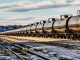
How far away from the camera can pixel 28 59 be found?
54.3 ft

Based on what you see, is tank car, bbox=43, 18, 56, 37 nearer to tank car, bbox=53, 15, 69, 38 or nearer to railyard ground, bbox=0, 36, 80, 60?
tank car, bbox=53, 15, 69, 38

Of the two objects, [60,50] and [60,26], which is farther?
[60,26]

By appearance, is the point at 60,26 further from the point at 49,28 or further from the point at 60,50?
the point at 60,50

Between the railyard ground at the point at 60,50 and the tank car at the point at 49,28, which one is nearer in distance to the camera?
the railyard ground at the point at 60,50

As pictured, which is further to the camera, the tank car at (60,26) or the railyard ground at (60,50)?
the tank car at (60,26)

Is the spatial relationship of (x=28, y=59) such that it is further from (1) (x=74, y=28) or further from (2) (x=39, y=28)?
(2) (x=39, y=28)

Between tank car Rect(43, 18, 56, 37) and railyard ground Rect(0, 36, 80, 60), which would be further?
tank car Rect(43, 18, 56, 37)

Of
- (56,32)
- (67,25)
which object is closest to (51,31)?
(56,32)

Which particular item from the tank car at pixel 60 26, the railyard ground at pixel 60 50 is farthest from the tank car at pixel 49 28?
the railyard ground at pixel 60 50

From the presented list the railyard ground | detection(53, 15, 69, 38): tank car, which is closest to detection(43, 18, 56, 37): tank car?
detection(53, 15, 69, 38): tank car

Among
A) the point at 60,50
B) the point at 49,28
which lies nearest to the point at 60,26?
the point at 49,28

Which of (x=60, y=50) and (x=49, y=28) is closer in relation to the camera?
(x=60, y=50)

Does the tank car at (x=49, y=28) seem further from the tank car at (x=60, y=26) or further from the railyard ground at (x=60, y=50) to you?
the railyard ground at (x=60, y=50)

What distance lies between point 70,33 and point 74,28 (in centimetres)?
242
